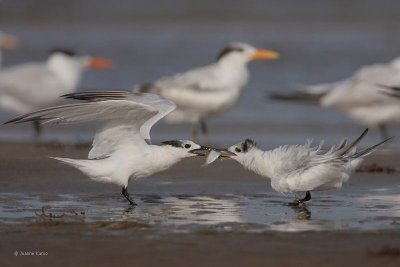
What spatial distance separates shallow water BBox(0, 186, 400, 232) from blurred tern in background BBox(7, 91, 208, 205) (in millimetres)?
236

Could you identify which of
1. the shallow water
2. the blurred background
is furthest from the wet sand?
the blurred background

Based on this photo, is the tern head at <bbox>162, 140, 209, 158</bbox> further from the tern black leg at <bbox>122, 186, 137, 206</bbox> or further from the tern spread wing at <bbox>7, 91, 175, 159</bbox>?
the tern black leg at <bbox>122, 186, 137, 206</bbox>

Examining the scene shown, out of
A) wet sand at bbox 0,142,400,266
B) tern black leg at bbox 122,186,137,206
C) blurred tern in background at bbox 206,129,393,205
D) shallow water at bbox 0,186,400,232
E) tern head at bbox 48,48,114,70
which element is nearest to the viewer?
wet sand at bbox 0,142,400,266

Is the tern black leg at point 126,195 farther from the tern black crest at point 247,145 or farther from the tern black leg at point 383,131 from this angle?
the tern black leg at point 383,131

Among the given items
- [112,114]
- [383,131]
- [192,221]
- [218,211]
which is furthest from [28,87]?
[192,221]

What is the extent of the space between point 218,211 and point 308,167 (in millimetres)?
744

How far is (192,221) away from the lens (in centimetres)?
689

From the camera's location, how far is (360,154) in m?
7.72

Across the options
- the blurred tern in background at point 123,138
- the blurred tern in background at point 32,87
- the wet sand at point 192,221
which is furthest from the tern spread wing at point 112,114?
the blurred tern in background at point 32,87

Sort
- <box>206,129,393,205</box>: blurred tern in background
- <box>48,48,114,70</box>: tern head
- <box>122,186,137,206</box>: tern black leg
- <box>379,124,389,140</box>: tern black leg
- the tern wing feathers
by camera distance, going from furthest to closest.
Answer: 1. <box>48,48,114,70</box>: tern head
2. the tern wing feathers
3. <box>379,124,389,140</box>: tern black leg
4. <box>122,186,137,206</box>: tern black leg
5. <box>206,129,393,205</box>: blurred tern in background

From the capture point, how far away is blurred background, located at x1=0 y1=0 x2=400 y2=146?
13.0 m

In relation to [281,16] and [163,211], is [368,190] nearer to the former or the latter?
[163,211]

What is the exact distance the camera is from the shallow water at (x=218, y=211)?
6734 millimetres

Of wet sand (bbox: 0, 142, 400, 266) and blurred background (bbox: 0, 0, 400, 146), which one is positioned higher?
blurred background (bbox: 0, 0, 400, 146)
